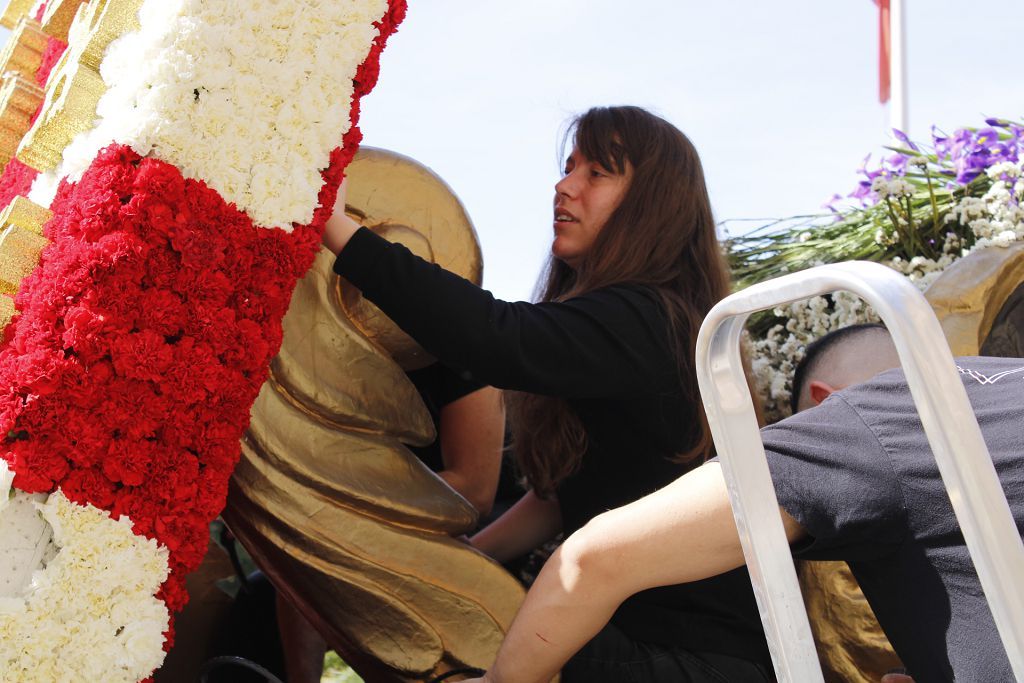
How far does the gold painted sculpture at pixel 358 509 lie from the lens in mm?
1595

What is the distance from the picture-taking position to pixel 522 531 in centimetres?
205

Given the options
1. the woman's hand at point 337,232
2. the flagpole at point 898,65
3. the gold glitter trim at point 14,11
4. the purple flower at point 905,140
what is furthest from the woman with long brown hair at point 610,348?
the flagpole at point 898,65

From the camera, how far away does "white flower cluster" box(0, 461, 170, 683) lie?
1.30 meters

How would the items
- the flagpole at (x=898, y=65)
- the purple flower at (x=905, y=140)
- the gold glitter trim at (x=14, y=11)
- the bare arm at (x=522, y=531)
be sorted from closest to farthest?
the gold glitter trim at (x=14, y=11) → the bare arm at (x=522, y=531) → the purple flower at (x=905, y=140) → the flagpole at (x=898, y=65)

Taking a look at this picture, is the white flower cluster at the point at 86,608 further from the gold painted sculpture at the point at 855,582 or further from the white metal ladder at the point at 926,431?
the gold painted sculpture at the point at 855,582

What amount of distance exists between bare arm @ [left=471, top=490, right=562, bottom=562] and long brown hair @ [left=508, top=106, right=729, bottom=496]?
8cm

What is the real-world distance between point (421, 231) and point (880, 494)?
0.96 m

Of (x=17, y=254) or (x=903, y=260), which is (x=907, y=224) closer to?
(x=903, y=260)

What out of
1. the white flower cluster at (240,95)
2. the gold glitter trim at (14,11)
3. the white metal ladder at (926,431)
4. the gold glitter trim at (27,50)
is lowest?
the white metal ladder at (926,431)

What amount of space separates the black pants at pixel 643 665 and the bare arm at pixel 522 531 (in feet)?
1.30

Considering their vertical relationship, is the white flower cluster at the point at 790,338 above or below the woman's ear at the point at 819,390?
below

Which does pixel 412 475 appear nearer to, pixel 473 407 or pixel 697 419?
→ pixel 473 407

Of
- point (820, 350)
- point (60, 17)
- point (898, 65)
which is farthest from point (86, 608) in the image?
point (898, 65)

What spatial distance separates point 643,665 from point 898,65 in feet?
16.5
